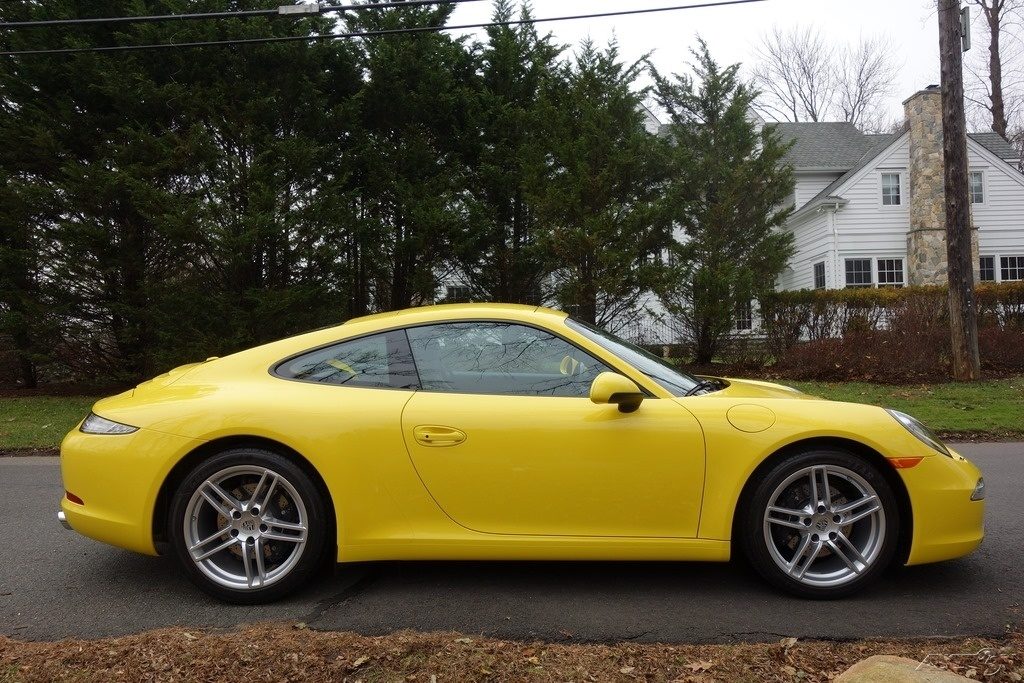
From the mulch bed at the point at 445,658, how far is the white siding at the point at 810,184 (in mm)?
25827

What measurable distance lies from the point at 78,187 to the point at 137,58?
7.70 ft

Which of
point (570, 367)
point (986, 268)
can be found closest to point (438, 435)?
point (570, 367)

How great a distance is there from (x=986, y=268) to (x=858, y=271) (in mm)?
4311

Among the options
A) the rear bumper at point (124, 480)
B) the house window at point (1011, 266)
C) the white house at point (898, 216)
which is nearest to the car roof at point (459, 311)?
the rear bumper at point (124, 480)

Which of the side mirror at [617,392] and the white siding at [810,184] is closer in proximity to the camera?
the side mirror at [617,392]

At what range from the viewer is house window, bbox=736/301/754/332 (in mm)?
13758

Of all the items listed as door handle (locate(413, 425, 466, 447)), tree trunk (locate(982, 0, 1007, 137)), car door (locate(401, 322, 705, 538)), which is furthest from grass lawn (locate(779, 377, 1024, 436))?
tree trunk (locate(982, 0, 1007, 137))

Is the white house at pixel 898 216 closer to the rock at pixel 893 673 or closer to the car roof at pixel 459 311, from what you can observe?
the car roof at pixel 459 311

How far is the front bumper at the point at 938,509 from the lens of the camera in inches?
124

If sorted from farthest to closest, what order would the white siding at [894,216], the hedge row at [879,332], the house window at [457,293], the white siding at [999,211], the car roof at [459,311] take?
the white siding at [999,211]
the white siding at [894,216]
the house window at [457,293]
the hedge row at [879,332]
the car roof at [459,311]

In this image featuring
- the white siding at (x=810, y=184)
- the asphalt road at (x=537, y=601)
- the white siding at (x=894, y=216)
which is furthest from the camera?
the white siding at (x=810, y=184)

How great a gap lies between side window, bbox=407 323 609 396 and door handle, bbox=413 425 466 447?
0.69 ft

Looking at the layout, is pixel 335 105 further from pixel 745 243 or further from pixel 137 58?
pixel 745 243

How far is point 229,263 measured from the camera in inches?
449
